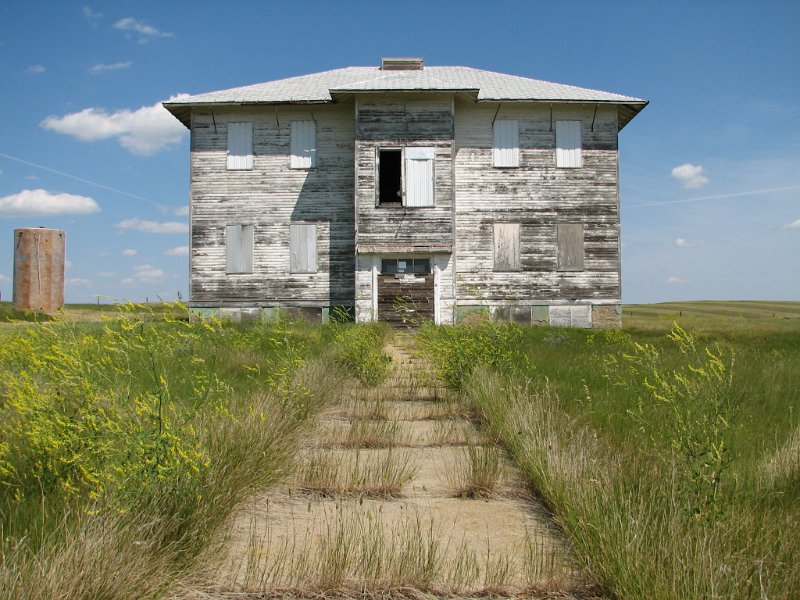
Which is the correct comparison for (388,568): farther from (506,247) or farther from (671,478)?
(506,247)

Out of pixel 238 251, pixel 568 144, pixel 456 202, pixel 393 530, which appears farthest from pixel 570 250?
pixel 393 530

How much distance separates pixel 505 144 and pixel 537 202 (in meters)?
2.34

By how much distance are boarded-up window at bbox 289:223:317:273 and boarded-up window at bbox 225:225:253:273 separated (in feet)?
4.72

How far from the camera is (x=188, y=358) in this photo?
31.3 ft

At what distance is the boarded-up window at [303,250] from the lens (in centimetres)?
2288

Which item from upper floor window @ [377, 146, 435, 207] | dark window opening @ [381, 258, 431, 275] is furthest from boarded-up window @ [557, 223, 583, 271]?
upper floor window @ [377, 146, 435, 207]

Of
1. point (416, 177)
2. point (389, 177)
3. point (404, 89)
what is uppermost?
point (404, 89)

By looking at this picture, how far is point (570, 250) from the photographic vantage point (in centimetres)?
2283

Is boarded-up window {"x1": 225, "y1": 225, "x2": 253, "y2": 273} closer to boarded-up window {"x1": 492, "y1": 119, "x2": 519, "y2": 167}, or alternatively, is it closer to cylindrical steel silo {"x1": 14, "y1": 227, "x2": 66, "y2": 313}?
cylindrical steel silo {"x1": 14, "y1": 227, "x2": 66, "y2": 313}

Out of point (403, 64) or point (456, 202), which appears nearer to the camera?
point (456, 202)

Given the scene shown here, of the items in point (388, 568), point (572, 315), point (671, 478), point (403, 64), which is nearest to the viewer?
point (388, 568)

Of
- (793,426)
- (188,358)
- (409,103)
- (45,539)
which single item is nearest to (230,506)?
(45,539)

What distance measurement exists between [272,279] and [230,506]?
64.8 feet

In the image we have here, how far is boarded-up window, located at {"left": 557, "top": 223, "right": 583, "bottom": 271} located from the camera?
2280 centimetres
